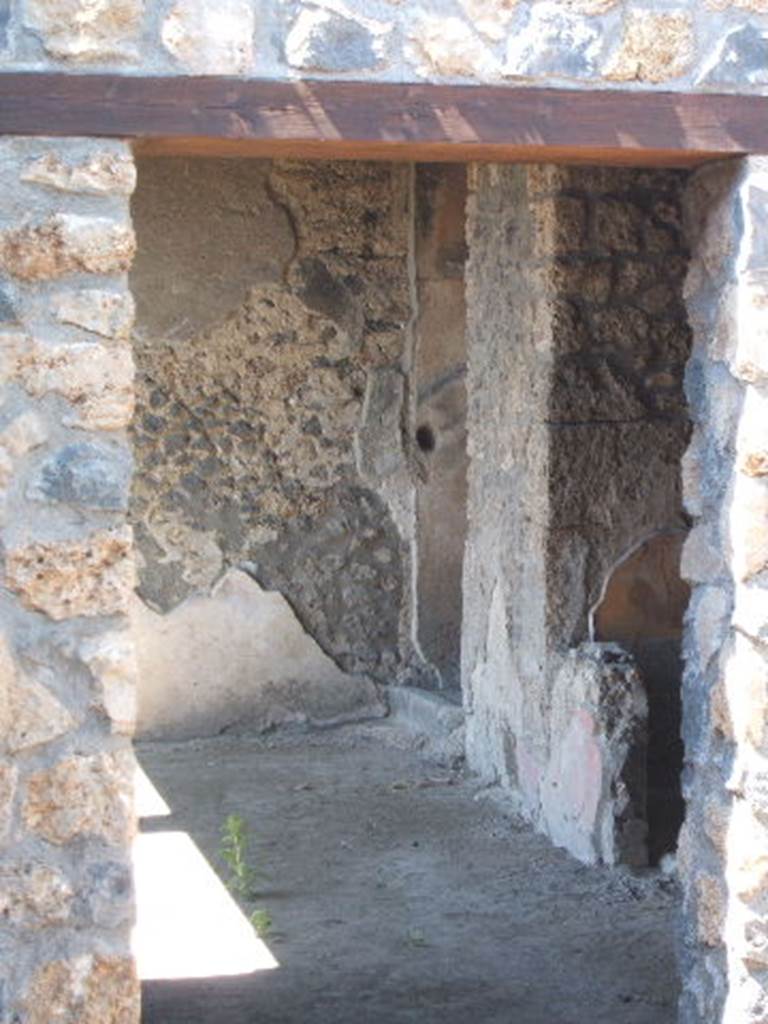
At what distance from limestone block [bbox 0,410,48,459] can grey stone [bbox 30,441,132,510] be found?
0.05m

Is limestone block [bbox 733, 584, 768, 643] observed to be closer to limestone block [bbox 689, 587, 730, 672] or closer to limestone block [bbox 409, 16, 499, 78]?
limestone block [bbox 689, 587, 730, 672]

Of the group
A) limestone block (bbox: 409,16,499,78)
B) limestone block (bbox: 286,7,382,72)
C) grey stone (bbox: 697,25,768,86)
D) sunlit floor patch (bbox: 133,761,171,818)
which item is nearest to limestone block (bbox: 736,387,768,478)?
grey stone (bbox: 697,25,768,86)

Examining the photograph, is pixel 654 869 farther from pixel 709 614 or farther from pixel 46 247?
pixel 46 247

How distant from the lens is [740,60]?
11.4 ft

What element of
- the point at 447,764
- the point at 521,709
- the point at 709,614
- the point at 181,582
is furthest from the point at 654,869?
the point at 181,582

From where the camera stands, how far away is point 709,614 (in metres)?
3.71

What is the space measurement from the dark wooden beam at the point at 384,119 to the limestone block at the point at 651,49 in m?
0.04

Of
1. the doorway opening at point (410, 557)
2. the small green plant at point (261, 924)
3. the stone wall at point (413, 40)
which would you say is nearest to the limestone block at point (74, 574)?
the stone wall at point (413, 40)

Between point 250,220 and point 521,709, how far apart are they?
2376mm

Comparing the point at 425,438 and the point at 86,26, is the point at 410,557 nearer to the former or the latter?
the point at 425,438

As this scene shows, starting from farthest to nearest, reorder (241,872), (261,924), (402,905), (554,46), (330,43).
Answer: (241,872) < (402,905) < (261,924) < (554,46) < (330,43)

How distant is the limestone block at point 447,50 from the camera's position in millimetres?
3297

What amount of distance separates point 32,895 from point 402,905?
7.26ft

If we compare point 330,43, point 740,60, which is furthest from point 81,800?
point 740,60
